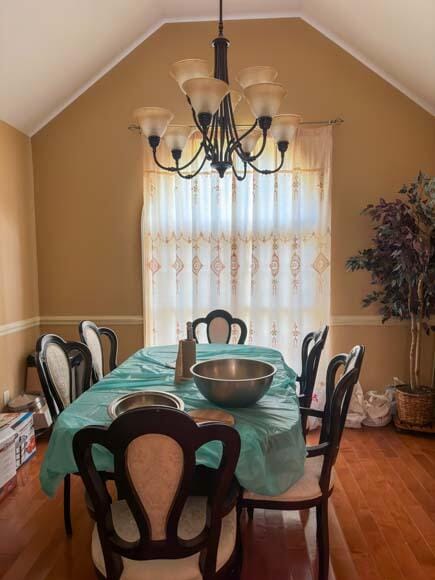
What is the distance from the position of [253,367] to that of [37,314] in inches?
96.7

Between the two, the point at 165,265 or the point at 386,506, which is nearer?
the point at 386,506

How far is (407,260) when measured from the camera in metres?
2.99

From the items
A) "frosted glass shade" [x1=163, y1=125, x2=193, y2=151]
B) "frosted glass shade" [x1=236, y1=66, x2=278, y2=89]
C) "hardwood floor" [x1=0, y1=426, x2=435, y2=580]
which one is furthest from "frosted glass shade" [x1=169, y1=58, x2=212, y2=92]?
"hardwood floor" [x1=0, y1=426, x2=435, y2=580]

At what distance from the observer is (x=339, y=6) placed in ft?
9.71

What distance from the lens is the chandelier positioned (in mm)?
1747

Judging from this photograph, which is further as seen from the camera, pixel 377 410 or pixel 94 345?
pixel 377 410

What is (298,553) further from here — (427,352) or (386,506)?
(427,352)

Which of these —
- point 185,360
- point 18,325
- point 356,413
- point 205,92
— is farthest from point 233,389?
point 18,325

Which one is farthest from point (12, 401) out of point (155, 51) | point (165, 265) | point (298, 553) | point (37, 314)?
point (155, 51)

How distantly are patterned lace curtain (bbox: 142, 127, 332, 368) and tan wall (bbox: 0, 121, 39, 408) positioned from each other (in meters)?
1.03

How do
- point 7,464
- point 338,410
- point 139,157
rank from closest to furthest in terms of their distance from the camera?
point 338,410 < point 7,464 < point 139,157

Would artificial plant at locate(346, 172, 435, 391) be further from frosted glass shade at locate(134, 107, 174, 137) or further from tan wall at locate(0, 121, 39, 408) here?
tan wall at locate(0, 121, 39, 408)

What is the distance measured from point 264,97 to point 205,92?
30 centimetres

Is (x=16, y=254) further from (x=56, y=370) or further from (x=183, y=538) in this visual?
(x=183, y=538)
